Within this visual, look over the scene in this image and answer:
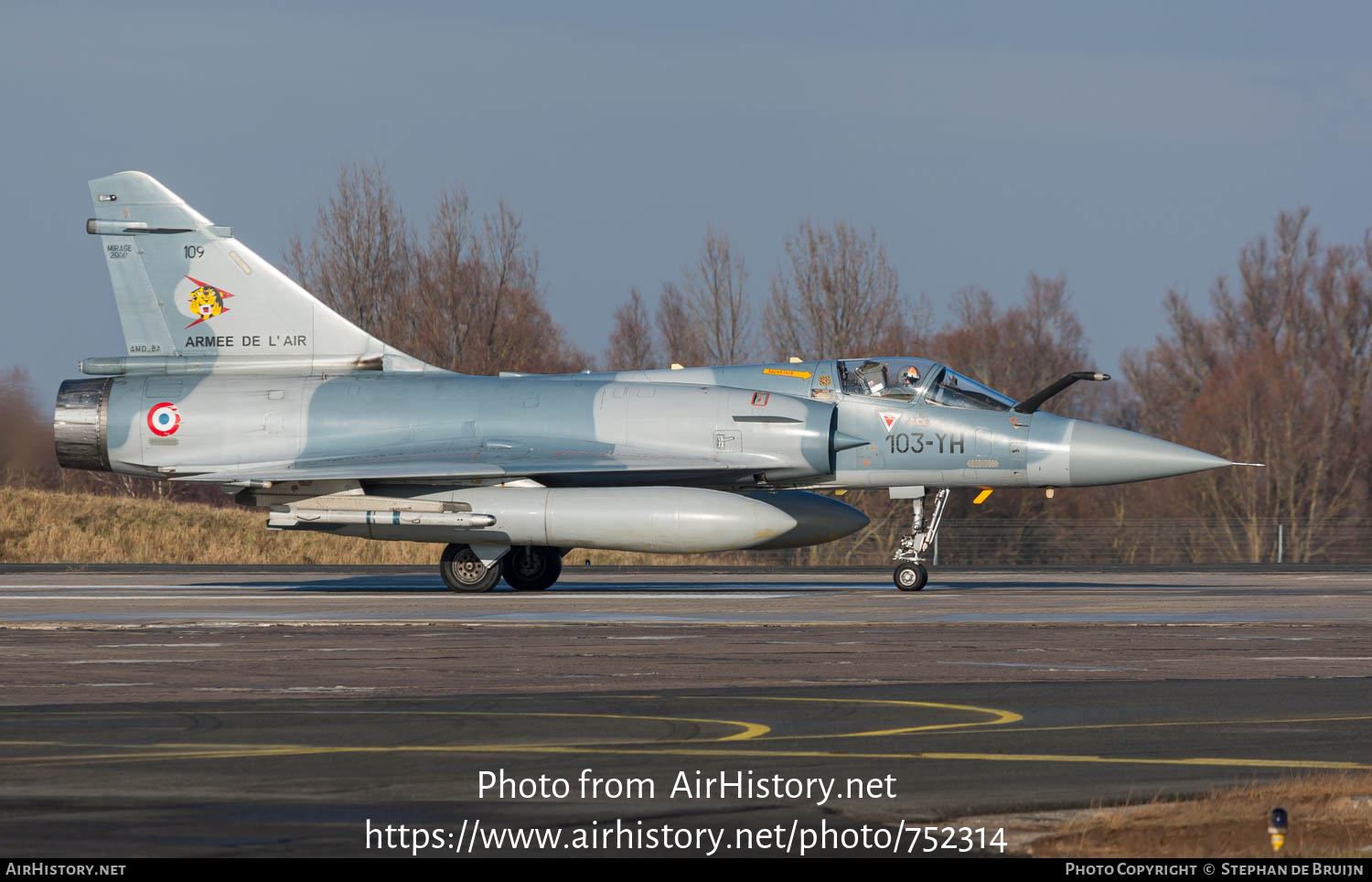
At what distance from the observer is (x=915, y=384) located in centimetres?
2117

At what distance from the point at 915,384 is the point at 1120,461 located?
288cm

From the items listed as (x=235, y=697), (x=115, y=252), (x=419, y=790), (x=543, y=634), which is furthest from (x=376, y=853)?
(x=115, y=252)

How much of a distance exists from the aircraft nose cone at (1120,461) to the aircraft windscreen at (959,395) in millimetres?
1097

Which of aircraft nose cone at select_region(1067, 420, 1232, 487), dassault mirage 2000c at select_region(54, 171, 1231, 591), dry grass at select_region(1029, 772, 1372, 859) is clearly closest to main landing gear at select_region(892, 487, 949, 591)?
dassault mirage 2000c at select_region(54, 171, 1231, 591)

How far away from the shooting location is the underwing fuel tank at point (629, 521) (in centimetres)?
1922

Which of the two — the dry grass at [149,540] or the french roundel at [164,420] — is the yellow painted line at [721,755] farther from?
the dry grass at [149,540]

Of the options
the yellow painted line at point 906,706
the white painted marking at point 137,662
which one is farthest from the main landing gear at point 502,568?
the yellow painted line at point 906,706

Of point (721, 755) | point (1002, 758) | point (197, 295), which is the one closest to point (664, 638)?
point (721, 755)

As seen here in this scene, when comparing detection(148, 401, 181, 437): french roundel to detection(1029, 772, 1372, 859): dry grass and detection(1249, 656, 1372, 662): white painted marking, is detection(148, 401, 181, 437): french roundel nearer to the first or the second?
detection(1249, 656, 1372, 662): white painted marking

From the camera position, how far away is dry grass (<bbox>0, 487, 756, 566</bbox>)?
34.5 metres

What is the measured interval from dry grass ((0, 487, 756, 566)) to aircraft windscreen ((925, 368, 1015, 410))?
1289 centimetres

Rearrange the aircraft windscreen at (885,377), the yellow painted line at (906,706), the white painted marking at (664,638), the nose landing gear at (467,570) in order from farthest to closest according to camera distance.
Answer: the aircraft windscreen at (885,377), the nose landing gear at (467,570), the white painted marking at (664,638), the yellow painted line at (906,706)

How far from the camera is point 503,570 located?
21.7m

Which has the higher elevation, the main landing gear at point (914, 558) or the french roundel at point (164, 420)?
the french roundel at point (164, 420)
